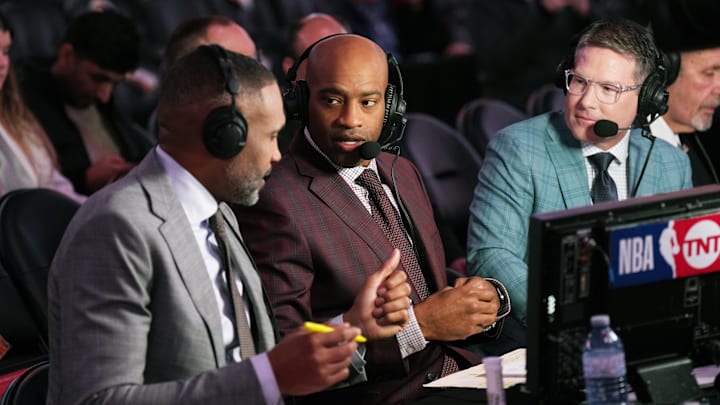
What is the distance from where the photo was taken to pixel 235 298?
7.00 feet

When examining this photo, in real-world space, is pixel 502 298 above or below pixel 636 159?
below

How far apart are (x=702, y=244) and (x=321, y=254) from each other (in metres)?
0.82

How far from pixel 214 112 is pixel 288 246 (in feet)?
1.85

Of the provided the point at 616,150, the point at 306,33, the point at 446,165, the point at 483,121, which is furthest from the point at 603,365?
the point at 483,121

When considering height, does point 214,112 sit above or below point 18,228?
above

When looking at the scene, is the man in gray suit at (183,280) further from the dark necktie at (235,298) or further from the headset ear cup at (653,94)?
the headset ear cup at (653,94)

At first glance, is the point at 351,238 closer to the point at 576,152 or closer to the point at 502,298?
the point at 502,298

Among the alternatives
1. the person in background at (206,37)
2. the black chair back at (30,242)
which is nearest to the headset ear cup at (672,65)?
the person in background at (206,37)

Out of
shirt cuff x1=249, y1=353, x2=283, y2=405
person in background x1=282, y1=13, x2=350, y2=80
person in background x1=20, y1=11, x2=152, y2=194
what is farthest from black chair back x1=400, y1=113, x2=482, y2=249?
shirt cuff x1=249, y1=353, x2=283, y2=405

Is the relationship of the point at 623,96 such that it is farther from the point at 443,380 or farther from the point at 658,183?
the point at 443,380

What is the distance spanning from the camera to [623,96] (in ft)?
9.53

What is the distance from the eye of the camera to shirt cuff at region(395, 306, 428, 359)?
2.54 m

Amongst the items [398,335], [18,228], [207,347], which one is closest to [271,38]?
[18,228]

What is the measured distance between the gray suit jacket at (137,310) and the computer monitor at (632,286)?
488 mm
